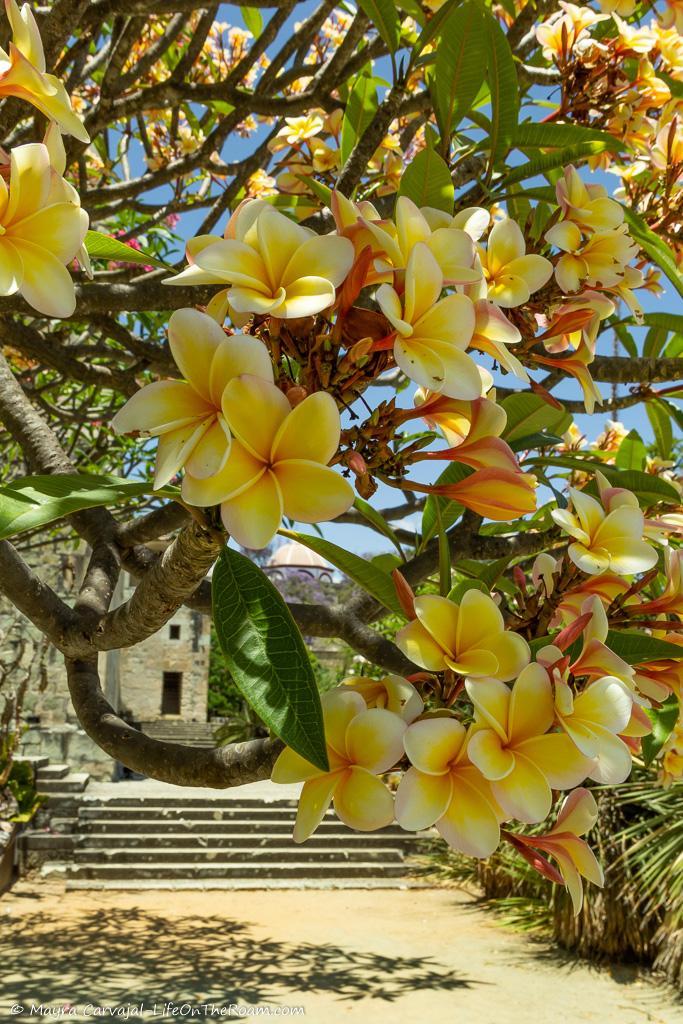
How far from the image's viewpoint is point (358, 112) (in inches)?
48.5

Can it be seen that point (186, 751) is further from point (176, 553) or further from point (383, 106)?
point (383, 106)

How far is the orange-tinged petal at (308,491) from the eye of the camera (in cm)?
41

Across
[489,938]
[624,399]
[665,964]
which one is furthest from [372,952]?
[624,399]

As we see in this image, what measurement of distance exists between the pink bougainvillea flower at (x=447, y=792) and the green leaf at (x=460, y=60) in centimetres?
62

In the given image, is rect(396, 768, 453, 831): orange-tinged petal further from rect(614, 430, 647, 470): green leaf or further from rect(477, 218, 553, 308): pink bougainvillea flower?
rect(614, 430, 647, 470): green leaf

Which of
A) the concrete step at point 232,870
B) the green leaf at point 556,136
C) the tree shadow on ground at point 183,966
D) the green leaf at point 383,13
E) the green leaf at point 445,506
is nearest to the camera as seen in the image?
the green leaf at point 445,506

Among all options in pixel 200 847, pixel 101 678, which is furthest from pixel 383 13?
pixel 101 678

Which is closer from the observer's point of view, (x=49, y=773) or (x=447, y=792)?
(x=447, y=792)

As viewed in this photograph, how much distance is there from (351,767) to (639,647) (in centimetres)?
23

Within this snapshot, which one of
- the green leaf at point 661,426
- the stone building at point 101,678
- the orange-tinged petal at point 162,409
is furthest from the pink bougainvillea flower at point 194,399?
the stone building at point 101,678

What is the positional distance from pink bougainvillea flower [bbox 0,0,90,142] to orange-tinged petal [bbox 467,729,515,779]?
1.26ft

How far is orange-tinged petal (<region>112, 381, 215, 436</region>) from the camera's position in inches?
17.1

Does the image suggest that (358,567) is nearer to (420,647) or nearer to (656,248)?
(420,647)

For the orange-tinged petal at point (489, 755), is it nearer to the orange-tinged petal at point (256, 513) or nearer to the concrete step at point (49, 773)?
the orange-tinged petal at point (256, 513)
